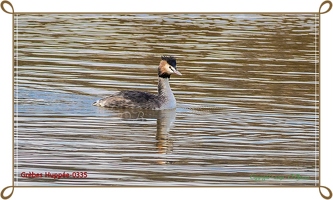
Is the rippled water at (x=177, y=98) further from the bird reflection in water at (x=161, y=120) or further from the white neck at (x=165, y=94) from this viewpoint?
the white neck at (x=165, y=94)

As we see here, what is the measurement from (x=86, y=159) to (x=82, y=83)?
4557 mm

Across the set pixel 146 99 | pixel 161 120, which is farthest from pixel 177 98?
pixel 161 120

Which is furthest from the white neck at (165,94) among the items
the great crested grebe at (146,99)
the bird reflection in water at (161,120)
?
the bird reflection in water at (161,120)

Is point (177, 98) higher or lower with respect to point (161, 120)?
higher

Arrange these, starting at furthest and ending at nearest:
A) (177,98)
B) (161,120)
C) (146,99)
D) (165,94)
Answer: (177,98), (165,94), (146,99), (161,120)

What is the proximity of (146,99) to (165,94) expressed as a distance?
38 cm

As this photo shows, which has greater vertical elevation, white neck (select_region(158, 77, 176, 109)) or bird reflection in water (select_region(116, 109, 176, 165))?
white neck (select_region(158, 77, 176, 109))

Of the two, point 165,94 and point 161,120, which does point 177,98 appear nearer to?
point 165,94

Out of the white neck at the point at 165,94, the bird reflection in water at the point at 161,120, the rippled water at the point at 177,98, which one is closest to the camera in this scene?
the rippled water at the point at 177,98

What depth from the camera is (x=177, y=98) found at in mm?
19031

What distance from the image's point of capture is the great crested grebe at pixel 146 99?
1806cm

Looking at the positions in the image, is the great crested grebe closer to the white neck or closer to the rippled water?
the white neck

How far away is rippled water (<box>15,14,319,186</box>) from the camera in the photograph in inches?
571

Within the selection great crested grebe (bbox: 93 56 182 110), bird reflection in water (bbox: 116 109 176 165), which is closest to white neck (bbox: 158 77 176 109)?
great crested grebe (bbox: 93 56 182 110)
